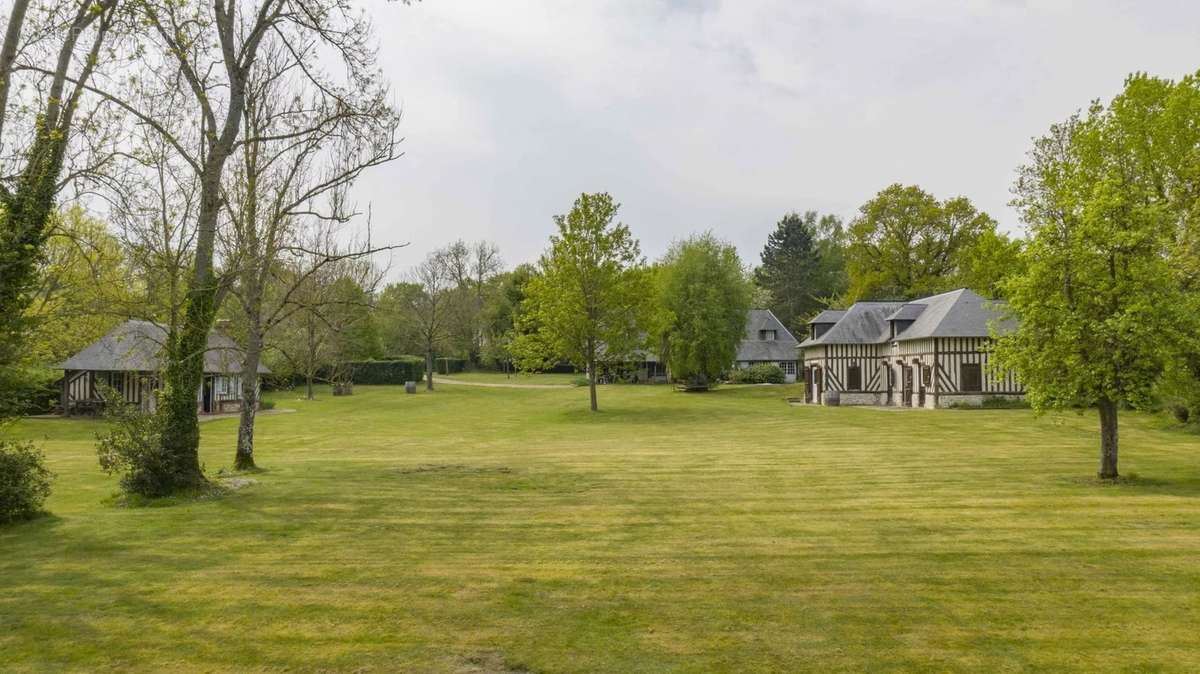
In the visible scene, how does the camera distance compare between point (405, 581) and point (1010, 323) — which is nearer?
point (405, 581)

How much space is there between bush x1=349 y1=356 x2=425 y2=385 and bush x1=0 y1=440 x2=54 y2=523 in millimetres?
48920

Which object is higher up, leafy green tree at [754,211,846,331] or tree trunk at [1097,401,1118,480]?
leafy green tree at [754,211,846,331]

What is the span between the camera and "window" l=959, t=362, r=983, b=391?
31.7 metres

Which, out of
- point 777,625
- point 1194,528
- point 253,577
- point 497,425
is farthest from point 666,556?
point 497,425

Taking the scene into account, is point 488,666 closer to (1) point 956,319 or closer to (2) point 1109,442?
(2) point 1109,442

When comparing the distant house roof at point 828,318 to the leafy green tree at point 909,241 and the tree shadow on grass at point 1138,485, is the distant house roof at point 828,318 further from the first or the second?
the tree shadow on grass at point 1138,485

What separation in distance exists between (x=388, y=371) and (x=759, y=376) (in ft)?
96.9

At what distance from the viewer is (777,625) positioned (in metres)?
6.04

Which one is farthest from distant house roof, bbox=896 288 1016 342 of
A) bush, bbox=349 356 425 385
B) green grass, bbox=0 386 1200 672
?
bush, bbox=349 356 425 385

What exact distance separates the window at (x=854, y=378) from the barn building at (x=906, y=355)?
5 centimetres

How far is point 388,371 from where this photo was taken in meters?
59.2

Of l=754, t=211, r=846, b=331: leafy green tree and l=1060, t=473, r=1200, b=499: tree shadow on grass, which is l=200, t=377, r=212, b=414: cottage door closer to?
l=1060, t=473, r=1200, b=499: tree shadow on grass

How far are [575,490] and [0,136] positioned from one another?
384 inches

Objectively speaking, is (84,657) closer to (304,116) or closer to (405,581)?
(405,581)
